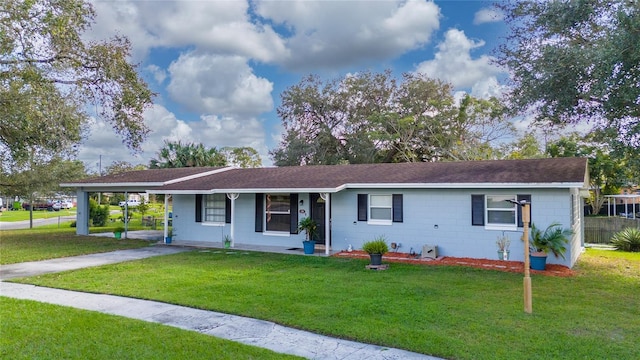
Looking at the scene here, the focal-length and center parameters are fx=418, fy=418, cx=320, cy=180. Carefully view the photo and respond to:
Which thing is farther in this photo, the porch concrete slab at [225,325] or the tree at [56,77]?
the tree at [56,77]

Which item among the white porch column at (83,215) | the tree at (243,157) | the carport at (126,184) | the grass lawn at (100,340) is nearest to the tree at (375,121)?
the carport at (126,184)

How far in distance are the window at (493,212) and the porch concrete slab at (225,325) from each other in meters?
8.30

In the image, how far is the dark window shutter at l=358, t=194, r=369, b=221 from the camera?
14367 mm

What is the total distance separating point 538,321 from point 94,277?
31.1 ft

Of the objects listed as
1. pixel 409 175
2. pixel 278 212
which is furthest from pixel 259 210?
pixel 409 175

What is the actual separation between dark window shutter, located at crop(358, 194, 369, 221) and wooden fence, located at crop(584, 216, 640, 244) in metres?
11.6

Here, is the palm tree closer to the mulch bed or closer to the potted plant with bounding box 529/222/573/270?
the mulch bed

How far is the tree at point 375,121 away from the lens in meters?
28.3

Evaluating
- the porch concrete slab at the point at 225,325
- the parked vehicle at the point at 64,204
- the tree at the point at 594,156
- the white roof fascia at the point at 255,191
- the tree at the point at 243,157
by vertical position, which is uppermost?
the tree at the point at 243,157

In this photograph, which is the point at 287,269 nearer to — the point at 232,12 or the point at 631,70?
the point at 232,12

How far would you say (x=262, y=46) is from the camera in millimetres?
17562

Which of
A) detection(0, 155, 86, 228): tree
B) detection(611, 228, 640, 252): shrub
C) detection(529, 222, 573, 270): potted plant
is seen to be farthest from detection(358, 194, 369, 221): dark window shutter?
detection(0, 155, 86, 228): tree

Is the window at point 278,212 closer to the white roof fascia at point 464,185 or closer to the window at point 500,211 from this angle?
the white roof fascia at point 464,185

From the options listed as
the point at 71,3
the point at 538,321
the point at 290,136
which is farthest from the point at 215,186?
the point at 290,136
